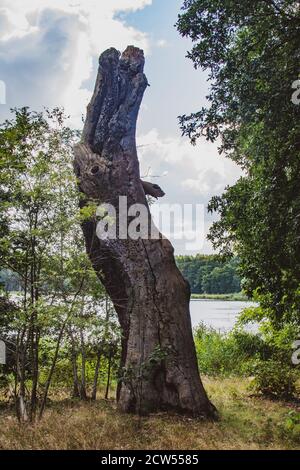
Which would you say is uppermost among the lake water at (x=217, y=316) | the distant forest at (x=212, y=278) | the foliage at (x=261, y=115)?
the foliage at (x=261, y=115)

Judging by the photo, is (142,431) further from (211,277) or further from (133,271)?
(211,277)

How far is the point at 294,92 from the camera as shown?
7.05 meters

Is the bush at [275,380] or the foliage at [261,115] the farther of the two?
the bush at [275,380]

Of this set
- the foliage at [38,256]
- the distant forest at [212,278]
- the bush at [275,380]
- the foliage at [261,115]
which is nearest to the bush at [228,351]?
the bush at [275,380]

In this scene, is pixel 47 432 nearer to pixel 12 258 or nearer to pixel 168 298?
pixel 12 258

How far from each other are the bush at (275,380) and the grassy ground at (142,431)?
5.35ft

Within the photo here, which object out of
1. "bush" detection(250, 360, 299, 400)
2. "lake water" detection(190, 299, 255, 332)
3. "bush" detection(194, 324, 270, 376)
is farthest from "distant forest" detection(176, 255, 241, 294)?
"bush" detection(250, 360, 299, 400)

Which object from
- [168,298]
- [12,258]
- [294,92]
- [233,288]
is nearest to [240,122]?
[294,92]

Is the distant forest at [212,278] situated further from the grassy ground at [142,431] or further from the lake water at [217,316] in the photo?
the grassy ground at [142,431]

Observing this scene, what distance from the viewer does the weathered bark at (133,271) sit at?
7738 millimetres

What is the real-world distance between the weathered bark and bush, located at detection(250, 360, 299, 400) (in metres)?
2.64

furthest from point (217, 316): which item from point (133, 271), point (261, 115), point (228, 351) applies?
point (261, 115)

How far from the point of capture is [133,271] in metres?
8.43
